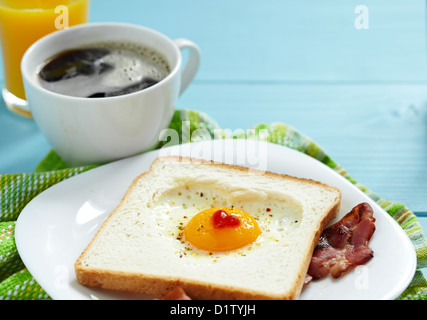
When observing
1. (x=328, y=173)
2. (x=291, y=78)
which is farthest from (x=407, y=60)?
(x=328, y=173)

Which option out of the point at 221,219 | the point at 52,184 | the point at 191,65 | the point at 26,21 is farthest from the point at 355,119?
the point at 26,21

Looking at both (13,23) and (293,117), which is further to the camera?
(293,117)

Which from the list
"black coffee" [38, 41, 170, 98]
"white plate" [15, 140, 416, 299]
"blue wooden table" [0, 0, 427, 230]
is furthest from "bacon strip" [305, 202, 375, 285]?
"black coffee" [38, 41, 170, 98]

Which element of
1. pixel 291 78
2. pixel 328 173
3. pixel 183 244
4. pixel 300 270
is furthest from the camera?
pixel 291 78

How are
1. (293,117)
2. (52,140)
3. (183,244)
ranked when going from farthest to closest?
(293,117), (52,140), (183,244)

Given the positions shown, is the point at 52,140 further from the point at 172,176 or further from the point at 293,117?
A: the point at 293,117

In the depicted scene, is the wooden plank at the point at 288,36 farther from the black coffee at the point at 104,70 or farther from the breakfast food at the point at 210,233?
the breakfast food at the point at 210,233

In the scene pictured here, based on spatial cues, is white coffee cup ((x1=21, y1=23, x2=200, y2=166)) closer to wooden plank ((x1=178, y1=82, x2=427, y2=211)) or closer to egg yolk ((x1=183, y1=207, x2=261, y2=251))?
wooden plank ((x1=178, y1=82, x2=427, y2=211))
